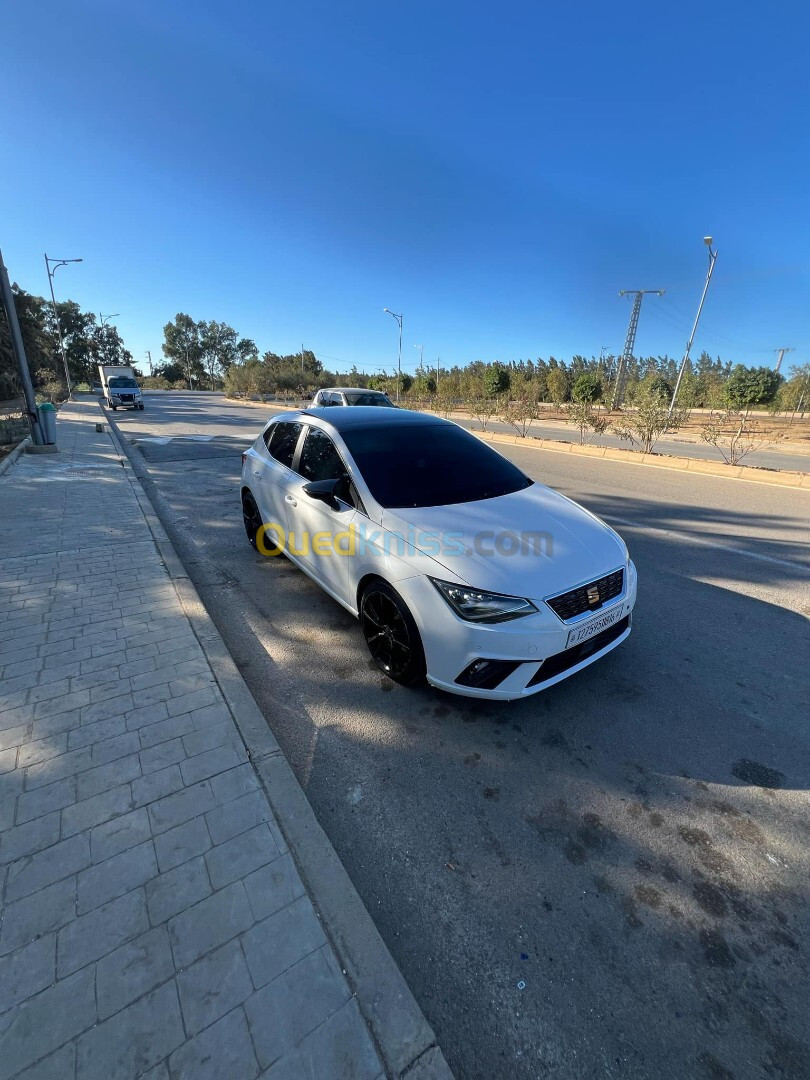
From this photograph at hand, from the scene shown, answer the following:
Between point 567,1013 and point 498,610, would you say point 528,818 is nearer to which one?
point 567,1013

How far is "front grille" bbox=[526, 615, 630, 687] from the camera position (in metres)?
2.54

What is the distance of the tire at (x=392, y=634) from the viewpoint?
2756 mm

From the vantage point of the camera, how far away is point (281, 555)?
5348mm

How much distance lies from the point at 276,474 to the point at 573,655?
320 centimetres

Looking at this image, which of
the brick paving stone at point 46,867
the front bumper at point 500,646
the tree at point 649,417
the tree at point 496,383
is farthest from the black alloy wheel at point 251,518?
the tree at point 496,383

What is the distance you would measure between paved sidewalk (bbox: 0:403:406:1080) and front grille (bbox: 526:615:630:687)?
155cm

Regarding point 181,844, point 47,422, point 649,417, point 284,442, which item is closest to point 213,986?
point 181,844

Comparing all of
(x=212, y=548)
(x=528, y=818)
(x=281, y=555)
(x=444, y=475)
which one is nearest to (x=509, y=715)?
(x=528, y=818)

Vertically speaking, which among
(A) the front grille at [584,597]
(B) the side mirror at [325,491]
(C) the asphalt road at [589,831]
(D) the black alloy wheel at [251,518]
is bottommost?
(C) the asphalt road at [589,831]

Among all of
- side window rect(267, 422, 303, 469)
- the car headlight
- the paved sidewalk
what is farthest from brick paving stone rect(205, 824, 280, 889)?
side window rect(267, 422, 303, 469)

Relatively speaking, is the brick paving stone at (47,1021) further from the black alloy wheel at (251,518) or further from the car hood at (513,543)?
the black alloy wheel at (251,518)

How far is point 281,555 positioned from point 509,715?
3.44 meters

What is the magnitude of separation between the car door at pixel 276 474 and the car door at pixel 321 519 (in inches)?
5.7

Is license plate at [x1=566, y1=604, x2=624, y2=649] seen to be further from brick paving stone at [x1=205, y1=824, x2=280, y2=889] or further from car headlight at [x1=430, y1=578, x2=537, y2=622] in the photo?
brick paving stone at [x1=205, y1=824, x2=280, y2=889]
